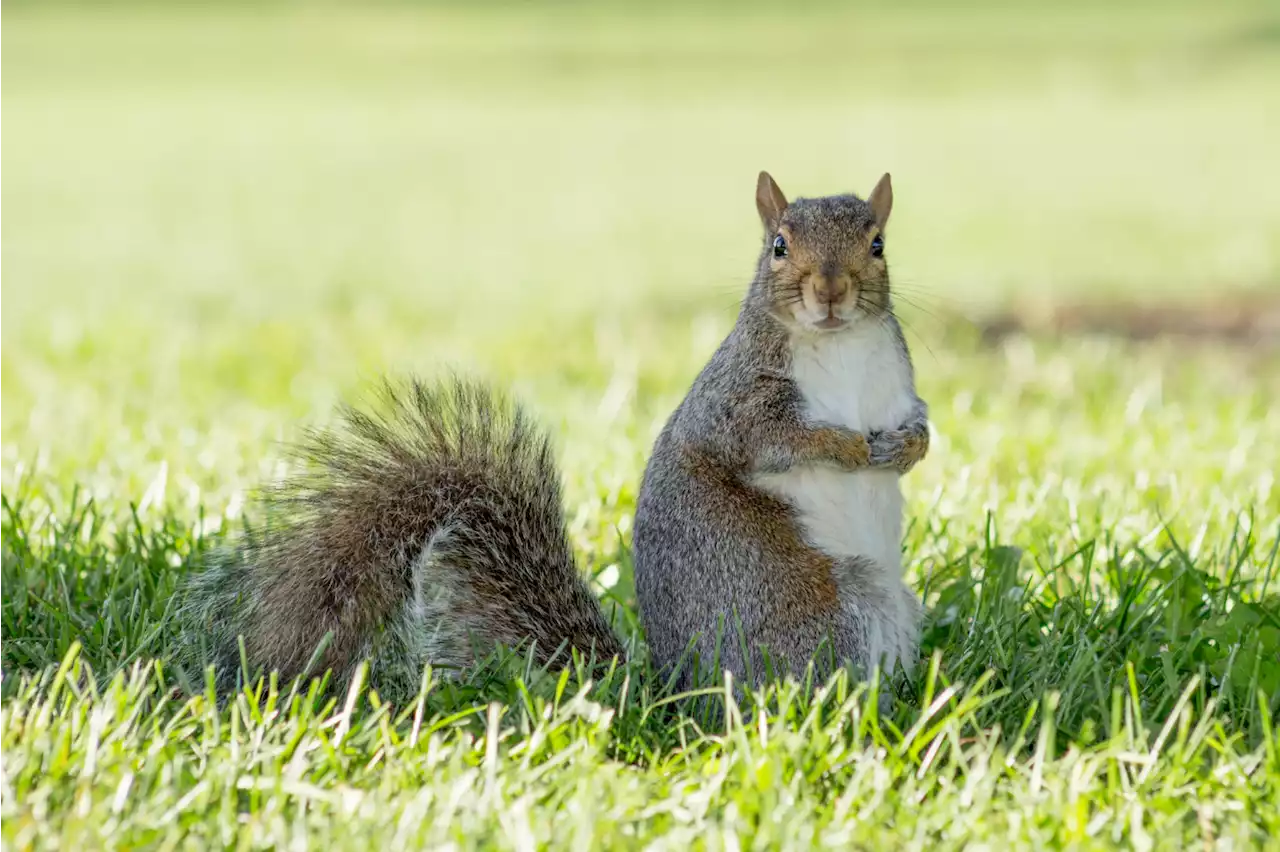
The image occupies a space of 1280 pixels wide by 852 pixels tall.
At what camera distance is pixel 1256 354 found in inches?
239

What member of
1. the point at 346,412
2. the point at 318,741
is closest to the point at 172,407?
the point at 346,412

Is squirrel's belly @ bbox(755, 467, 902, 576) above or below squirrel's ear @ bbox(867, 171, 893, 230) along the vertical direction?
below

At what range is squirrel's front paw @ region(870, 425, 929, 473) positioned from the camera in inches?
86.7

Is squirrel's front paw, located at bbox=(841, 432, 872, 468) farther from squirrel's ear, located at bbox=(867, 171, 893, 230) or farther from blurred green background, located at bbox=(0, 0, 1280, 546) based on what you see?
blurred green background, located at bbox=(0, 0, 1280, 546)

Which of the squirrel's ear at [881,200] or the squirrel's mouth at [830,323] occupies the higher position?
the squirrel's ear at [881,200]

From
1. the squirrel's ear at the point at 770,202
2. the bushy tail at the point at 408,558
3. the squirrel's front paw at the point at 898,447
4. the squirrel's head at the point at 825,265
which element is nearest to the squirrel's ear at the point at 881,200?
the squirrel's head at the point at 825,265

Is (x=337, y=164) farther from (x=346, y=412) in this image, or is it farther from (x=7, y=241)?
(x=346, y=412)

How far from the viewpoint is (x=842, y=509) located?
2219mm

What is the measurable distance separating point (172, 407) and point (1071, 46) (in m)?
19.0

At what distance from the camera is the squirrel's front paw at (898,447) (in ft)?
7.22

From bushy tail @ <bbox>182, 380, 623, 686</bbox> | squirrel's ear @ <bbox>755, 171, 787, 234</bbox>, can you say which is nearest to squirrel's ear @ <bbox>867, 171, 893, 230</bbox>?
squirrel's ear @ <bbox>755, 171, 787, 234</bbox>

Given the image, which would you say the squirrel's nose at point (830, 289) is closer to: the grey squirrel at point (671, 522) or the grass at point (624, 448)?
the grey squirrel at point (671, 522)

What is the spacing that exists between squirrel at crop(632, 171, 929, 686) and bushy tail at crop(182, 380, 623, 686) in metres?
0.15

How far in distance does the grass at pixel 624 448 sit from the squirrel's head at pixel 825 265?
0.35 meters
